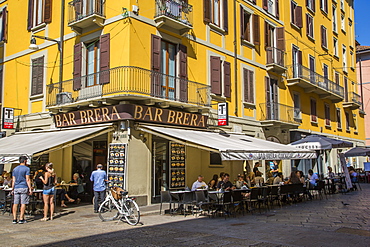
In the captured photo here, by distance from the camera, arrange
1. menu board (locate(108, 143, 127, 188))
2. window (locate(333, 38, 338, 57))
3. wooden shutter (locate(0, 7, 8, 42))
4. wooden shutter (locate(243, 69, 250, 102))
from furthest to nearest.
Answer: window (locate(333, 38, 338, 57)) < wooden shutter (locate(243, 69, 250, 102)) < wooden shutter (locate(0, 7, 8, 42)) < menu board (locate(108, 143, 127, 188))

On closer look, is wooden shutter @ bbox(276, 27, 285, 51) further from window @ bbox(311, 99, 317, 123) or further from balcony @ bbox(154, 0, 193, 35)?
balcony @ bbox(154, 0, 193, 35)

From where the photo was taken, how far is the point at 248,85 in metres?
19.9

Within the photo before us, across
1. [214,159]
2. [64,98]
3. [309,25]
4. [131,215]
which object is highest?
[309,25]

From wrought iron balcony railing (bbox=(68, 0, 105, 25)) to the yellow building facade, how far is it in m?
0.05

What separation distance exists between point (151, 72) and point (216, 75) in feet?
14.3

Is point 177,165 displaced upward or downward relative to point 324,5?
downward

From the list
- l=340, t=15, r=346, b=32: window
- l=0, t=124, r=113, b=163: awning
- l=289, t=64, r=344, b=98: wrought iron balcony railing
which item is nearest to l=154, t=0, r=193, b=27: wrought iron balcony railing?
l=0, t=124, r=113, b=163: awning

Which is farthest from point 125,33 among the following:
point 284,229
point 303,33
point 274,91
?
point 303,33

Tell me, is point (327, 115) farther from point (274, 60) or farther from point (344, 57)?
point (274, 60)

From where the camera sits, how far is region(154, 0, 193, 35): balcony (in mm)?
14734

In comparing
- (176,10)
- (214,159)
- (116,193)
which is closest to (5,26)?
(176,10)

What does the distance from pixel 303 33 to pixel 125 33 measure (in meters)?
16.6

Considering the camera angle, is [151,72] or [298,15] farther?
[298,15]

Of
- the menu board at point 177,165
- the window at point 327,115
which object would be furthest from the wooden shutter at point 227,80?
the window at point 327,115
